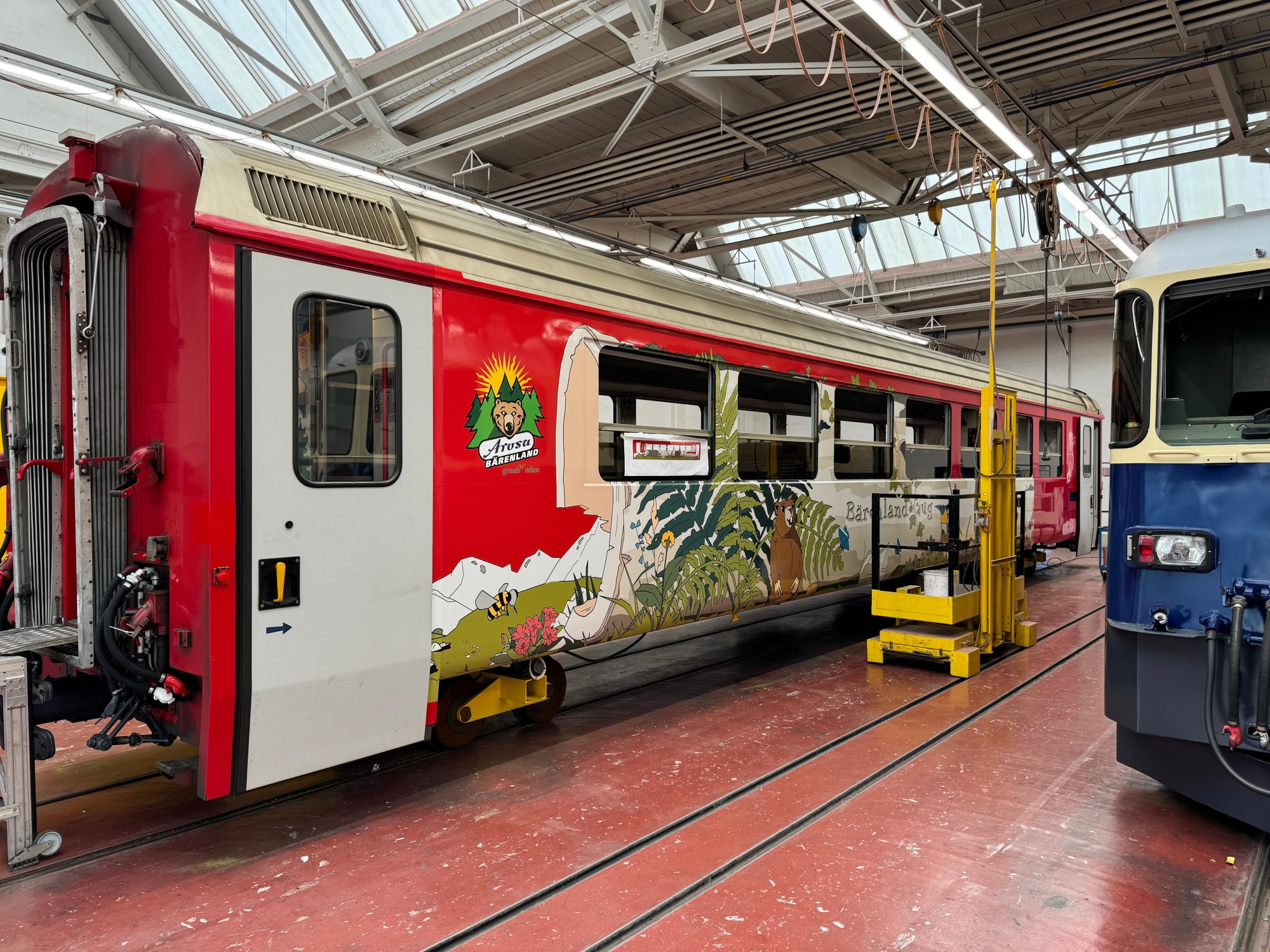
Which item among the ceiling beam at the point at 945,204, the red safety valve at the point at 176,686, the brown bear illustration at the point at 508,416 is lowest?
the red safety valve at the point at 176,686

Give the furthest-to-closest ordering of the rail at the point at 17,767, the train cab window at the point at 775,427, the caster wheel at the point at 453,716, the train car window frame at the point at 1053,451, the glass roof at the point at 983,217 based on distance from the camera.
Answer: the glass roof at the point at 983,217 < the train car window frame at the point at 1053,451 < the train cab window at the point at 775,427 < the caster wheel at the point at 453,716 < the rail at the point at 17,767

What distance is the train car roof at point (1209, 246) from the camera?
3.96 m

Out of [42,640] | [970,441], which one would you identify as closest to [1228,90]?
[970,441]

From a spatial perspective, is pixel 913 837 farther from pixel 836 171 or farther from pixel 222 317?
pixel 836 171

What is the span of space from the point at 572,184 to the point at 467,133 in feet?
7.01

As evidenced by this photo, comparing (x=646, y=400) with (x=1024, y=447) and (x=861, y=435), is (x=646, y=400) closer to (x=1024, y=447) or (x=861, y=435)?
(x=861, y=435)

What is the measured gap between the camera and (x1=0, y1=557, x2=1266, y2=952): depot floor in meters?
3.23

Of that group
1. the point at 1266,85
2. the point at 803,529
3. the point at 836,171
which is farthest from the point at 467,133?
the point at 1266,85

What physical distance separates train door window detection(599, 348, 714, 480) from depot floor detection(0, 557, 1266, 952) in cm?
201

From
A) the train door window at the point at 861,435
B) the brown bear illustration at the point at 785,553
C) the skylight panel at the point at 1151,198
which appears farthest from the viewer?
the skylight panel at the point at 1151,198

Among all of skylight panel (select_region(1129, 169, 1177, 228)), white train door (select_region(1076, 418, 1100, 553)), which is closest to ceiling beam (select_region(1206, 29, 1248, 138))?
skylight panel (select_region(1129, 169, 1177, 228))

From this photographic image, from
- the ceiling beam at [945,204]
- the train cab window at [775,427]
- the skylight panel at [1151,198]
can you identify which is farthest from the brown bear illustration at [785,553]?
the skylight panel at [1151,198]

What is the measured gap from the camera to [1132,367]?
14.0 ft

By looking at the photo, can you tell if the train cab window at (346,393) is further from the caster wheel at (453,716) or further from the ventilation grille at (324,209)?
the caster wheel at (453,716)
